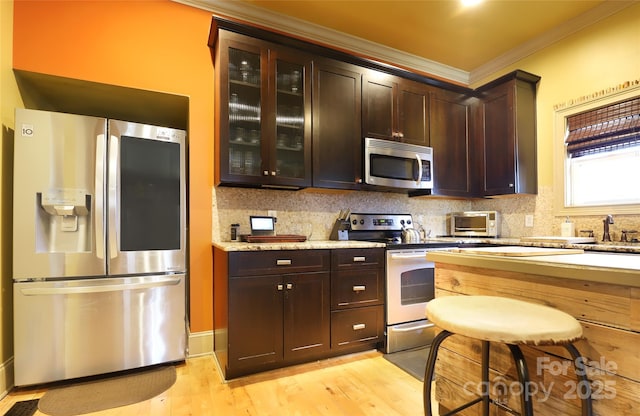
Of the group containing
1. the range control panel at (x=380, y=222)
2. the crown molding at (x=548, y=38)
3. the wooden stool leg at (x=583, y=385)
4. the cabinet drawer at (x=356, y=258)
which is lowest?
the wooden stool leg at (x=583, y=385)

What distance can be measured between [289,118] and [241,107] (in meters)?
0.40

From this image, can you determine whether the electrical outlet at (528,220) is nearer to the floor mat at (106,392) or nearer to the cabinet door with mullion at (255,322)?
the cabinet door with mullion at (255,322)

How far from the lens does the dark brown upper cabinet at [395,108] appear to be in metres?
2.82

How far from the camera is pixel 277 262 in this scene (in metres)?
2.11

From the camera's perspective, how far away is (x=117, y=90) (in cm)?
234

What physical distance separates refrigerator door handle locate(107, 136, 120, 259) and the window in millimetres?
3812

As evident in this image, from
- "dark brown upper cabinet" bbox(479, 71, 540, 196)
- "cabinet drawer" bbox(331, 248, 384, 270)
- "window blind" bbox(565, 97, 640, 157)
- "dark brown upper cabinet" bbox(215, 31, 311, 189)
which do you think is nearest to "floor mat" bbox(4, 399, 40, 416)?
"dark brown upper cabinet" bbox(215, 31, 311, 189)

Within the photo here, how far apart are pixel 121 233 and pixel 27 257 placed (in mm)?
505

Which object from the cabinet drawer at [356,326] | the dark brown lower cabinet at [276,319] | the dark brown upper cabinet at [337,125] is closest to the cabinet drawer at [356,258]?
the dark brown lower cabinet at [276,319]

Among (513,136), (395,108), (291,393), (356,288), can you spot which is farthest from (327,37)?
(291,393)

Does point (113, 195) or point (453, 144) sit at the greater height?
point (453, 144)

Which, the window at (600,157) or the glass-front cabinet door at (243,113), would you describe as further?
the window at (600,157)

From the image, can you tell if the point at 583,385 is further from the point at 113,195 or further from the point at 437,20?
the point at 437,20

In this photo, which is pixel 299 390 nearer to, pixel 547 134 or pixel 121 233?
pixel 121 233
